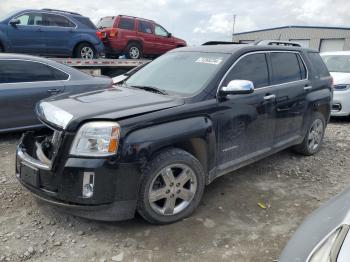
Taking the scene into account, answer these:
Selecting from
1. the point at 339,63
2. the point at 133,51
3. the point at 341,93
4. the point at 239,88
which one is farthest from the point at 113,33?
the point at 239,88

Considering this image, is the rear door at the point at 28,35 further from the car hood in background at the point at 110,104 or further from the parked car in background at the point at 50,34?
the car hood in background at the point at 110,104

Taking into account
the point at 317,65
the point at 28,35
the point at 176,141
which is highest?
the point at 28,35

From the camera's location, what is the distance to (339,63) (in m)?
9.02

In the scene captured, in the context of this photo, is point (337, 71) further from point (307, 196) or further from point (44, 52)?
point (44, 52)

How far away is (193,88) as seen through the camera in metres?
3.47

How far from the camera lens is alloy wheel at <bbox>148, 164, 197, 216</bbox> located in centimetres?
306

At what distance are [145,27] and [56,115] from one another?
1032cm

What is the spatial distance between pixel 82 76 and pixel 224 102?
10.7ft

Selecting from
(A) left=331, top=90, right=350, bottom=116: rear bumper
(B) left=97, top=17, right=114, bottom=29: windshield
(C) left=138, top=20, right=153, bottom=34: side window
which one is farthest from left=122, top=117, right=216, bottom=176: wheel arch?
(C) left=138, top=20, right=153, bottom=34: side window

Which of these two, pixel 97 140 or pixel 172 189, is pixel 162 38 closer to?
pixel 172 189

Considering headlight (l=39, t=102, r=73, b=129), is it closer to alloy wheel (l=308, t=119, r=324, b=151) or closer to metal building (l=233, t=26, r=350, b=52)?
alloy wheel (l=308, t=119, r=324, b=151)

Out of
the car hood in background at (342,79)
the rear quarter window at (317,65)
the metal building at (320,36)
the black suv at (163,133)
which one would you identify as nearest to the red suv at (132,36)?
the car hood in background at (342,79)

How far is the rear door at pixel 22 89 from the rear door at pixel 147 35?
7335mm

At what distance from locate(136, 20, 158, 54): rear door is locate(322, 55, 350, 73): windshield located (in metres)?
6.23
